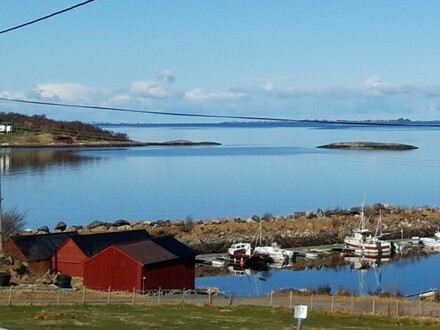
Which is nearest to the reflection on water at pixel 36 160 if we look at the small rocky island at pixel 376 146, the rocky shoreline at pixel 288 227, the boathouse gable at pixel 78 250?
the rocky shoreline at pixel 288 227

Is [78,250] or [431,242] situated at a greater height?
[78,250]

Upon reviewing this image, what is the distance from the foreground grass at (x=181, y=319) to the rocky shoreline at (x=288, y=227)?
2976 centimetres

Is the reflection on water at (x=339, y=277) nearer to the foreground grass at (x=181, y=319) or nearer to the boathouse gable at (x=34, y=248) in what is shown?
the boathouse gable at (x=34, y=248)

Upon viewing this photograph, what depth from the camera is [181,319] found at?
21.0 metres

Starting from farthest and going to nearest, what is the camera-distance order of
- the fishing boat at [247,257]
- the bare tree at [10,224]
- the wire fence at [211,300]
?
the fishing boat at [247,257] → the bare tree at [10,224] → the wire fence at [211,300]

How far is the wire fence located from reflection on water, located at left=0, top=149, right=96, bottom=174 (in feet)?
248

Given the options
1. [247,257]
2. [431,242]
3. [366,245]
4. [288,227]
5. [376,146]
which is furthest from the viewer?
[376,146]

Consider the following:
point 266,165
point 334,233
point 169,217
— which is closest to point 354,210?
point 334,233

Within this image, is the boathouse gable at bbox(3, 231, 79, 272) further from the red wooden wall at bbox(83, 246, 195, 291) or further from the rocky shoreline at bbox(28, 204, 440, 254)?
the rocky shoreline at bbox(28, 204, 440, 254)

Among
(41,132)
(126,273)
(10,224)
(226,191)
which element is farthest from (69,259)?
(41,132)

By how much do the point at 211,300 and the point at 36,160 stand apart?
103250mm

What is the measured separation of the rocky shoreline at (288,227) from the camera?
5684 centimetres

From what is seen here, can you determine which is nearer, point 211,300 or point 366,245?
point 211,300

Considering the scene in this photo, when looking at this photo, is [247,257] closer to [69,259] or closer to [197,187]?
[69,259]
